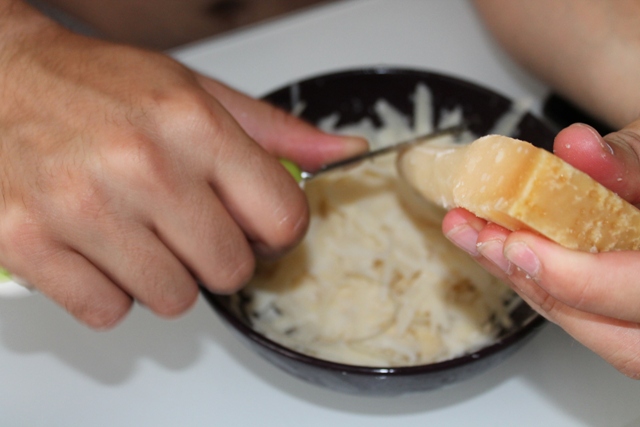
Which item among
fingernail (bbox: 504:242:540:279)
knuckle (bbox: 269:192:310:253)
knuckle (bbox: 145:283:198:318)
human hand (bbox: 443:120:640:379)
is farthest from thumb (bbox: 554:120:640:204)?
knuckle (bbox: 145:283:198:318)

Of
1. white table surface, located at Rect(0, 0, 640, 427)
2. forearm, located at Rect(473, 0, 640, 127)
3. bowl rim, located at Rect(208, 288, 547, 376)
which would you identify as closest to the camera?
bowl rim, located at Rect(208, 288, 547, 376)

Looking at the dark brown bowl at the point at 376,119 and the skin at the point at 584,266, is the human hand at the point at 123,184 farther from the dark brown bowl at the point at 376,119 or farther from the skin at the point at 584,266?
the skin at the point at 584,266

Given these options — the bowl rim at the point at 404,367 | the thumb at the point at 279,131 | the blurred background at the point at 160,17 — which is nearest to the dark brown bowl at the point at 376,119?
the bowl rim at the point at 404,367

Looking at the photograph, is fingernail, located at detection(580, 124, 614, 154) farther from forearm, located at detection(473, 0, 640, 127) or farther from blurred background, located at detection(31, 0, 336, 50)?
blurred background, located at detection(31, 0, 336, 50)

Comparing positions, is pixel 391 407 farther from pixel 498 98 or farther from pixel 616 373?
pixel 498 98

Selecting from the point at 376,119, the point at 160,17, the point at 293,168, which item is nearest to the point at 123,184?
the point at 293,168

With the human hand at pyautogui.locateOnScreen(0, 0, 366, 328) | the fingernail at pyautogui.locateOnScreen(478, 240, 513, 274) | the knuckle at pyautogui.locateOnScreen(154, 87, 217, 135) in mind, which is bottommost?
the human hand at pyautogui.locateOnScreen(0, 0, 366, 328)
